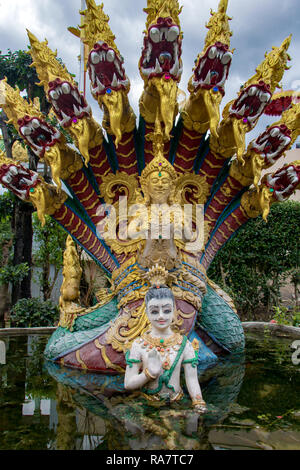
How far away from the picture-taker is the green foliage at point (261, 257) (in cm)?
966

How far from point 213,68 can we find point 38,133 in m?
2.41

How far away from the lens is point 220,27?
4273 millimetres

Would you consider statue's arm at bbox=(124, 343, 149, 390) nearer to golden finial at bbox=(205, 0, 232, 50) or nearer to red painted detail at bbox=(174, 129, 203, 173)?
red painted detail at bbox=(174, 129, 203, 173)

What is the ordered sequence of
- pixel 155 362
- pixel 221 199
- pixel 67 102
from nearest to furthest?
pixel 155 362, pixel 67 102, pixel 221 199

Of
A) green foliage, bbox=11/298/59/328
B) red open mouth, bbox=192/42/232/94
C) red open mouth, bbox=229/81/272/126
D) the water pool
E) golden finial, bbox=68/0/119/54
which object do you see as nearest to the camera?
the water pool

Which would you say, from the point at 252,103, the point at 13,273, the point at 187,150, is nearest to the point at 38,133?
the point at 187,150

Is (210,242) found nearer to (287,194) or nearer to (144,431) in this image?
(287,194)

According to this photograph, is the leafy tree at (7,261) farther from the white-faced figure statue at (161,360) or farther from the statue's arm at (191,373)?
the statue's arm at (191,373)

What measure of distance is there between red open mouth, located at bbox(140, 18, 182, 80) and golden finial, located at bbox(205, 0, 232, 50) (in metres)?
0.43

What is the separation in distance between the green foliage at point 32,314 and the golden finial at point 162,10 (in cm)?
631

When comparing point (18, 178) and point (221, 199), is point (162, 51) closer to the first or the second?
point (221, 199)

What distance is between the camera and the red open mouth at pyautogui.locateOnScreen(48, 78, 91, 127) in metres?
4.21

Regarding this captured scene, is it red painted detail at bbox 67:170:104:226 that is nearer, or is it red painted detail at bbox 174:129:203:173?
red painted detail at bbox 174:129:203:173

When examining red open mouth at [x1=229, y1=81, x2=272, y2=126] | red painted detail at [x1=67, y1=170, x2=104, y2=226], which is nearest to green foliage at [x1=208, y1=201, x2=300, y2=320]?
red painted detail at [x1=67, y1=170, x2=104, y2=226]
